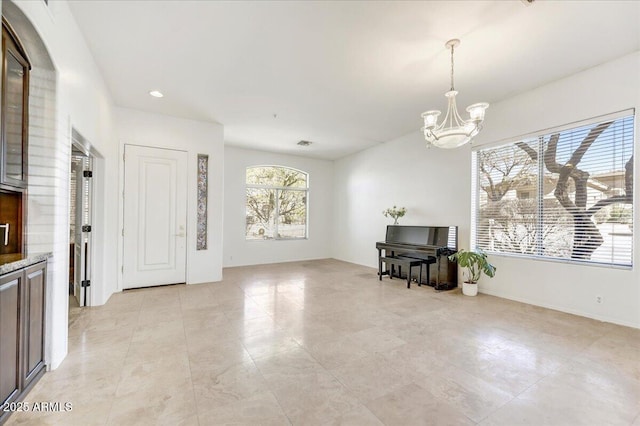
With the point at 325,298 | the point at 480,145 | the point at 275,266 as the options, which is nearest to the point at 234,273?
the point at 275,266

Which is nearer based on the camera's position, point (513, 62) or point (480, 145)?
point (513, 62)

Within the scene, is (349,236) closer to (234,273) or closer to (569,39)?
(234,273)

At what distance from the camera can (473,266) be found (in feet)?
14.9

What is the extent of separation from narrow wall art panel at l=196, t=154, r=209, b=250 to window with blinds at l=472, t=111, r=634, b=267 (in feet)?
15.5

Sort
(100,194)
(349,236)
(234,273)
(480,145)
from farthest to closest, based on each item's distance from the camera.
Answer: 1. (349,236)
2. (234,273)
3. (480,145)
4. (100,194)

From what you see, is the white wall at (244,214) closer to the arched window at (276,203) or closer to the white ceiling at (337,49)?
the arched window at (276,203)

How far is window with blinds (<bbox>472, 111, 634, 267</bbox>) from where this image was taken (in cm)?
321

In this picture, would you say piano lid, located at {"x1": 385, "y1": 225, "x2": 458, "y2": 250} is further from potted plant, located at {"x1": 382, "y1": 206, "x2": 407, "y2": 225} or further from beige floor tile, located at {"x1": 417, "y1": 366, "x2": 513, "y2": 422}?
A: beige floor tile, located at {"x1": 417, "y1": 366, "x2": 513, "y2": 422}

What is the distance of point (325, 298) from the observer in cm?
420

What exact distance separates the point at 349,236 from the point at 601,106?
5.38 meters

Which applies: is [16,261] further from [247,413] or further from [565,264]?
[565,264]

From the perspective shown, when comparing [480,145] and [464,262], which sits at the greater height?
[480,145]

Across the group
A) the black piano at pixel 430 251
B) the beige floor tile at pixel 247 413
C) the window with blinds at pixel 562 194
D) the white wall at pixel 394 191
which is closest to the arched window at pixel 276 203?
the white wall at pixel 394 191

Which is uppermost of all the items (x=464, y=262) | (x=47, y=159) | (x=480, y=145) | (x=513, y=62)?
(x=513, y=62)
